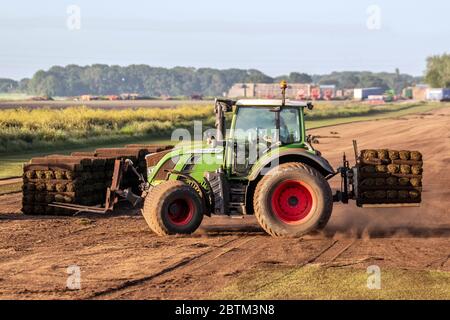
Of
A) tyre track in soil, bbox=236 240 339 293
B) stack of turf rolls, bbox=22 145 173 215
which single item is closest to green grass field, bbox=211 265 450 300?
tyre track in soil, bbox=236 240 339 293

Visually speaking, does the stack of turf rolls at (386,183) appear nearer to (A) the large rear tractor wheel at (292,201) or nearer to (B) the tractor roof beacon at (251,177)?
(B) the tractor roof beacon at (251,177)

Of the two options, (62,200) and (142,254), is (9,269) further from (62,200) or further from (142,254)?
(62,200)

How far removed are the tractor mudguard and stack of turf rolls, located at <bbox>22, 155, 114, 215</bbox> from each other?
14.1 feet

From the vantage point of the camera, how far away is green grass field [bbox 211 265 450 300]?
957 cm

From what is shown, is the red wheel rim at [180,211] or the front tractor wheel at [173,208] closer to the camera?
the front tractor wheel at [173,208]

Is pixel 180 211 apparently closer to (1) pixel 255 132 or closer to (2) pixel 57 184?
(1) pixel 255 132

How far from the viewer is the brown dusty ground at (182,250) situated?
10.1 meters

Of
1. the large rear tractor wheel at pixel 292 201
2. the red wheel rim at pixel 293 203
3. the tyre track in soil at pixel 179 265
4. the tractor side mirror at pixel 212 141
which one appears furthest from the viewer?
the tractor side mirror at pixel 212 141

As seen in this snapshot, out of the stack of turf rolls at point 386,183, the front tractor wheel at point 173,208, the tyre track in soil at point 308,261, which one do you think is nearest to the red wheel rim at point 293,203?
the tyre track in soil at point 308,261

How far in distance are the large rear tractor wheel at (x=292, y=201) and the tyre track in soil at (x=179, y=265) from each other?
24.2 inches

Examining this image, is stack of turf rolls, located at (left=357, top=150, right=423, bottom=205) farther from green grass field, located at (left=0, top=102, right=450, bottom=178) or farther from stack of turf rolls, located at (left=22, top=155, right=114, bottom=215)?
green grass field, located at (left=0, top=102, right=450, bottom=178)

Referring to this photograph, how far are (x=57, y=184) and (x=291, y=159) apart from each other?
16.8 ft

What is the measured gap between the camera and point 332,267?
11281mm

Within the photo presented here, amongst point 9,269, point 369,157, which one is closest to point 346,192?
point 369,157
